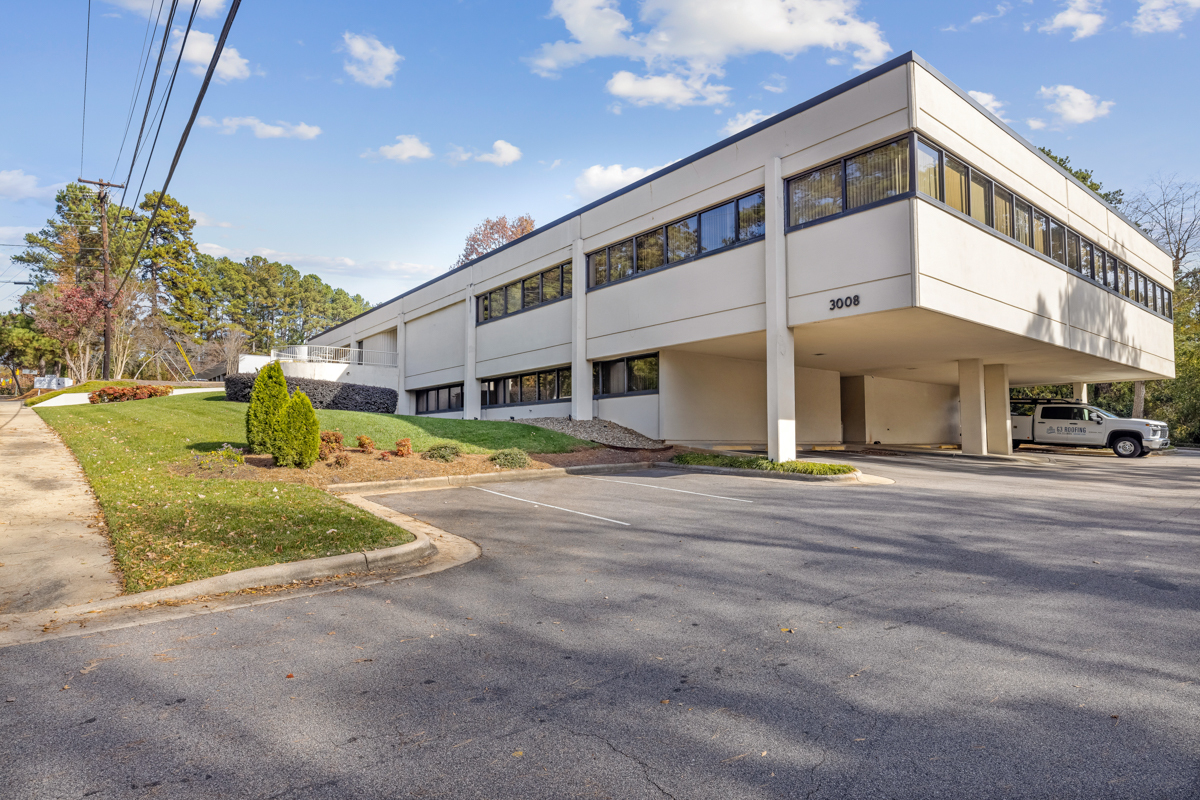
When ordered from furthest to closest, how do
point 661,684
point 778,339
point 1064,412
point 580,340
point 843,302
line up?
point 1064,412 → point 580,340 → point 778,339 → point 843,302 → point 661,684

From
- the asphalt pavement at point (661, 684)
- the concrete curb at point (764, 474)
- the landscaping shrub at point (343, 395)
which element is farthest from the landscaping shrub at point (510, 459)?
the landscaping shrub at point (343, 395)

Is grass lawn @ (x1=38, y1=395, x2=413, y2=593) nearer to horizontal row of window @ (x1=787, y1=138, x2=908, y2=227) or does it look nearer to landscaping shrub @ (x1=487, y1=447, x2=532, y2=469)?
landscaping shrub @ (x1=487, y1=447, x2=532, y2=469)

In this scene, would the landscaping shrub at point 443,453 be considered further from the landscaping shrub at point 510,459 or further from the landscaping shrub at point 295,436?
the landscaping shrub at point 295,436

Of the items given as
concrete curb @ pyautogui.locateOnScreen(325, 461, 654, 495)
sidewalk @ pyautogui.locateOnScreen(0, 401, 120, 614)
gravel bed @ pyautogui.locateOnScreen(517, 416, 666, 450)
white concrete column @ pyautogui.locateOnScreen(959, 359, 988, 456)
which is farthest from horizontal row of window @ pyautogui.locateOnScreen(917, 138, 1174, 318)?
sidewalk @ pyautogui.locateOnScreen(0, 401, 120, 614)

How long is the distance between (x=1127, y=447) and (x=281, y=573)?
28388mm

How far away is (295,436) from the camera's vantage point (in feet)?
41.0

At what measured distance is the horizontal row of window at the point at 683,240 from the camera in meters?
17.0

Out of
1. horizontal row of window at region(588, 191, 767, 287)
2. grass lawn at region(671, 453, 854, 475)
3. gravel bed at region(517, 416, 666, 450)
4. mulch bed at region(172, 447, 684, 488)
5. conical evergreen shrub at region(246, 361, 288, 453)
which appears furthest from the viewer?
gravel bed at region(517, 416, 666, 450)

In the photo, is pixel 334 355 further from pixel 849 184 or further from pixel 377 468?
pixel 849 184

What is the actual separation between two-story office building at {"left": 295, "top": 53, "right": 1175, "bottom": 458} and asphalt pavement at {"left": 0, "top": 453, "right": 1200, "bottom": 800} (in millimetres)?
8721

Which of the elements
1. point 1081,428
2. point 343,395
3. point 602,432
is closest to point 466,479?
point 602,432

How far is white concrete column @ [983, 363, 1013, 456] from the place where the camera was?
77.5 feet

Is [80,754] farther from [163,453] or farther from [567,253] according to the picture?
[567,253]

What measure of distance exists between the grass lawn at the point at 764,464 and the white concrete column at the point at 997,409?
38.2 ft
